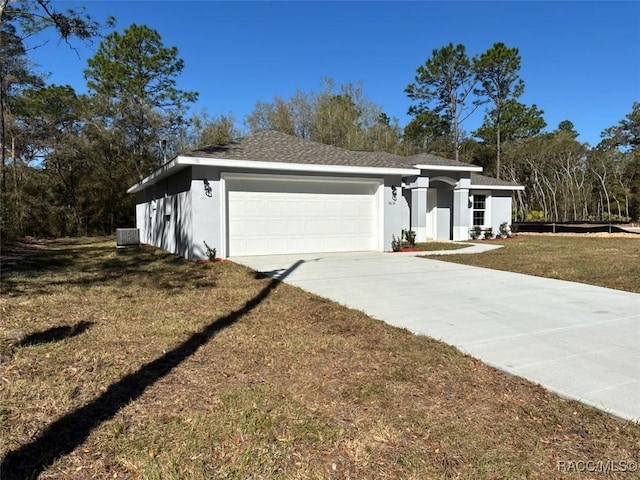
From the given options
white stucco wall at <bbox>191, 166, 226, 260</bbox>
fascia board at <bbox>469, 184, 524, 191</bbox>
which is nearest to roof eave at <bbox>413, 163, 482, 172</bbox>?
fascia board at <bbox>469, 184, 524, 191</bbox>

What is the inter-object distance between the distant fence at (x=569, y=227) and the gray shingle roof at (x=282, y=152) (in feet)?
47.7

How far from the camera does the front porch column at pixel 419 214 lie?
17656 millimetres

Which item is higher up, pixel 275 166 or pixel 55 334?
pixel 275 166

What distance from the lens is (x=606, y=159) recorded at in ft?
127

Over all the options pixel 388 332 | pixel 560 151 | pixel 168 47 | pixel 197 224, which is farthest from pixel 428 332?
pixel 560 151

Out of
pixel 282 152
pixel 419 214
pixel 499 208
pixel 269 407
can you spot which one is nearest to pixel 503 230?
pixel 499 208

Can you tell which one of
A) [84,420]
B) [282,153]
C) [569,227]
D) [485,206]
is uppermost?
[282,153]

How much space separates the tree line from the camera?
23.5m

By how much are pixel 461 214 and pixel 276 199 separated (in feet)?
34.2

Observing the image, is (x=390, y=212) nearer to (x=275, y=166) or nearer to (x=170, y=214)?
(x=275, y=166)

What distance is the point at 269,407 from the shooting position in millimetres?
3037

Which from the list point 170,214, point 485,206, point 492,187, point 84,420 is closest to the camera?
point 84,420

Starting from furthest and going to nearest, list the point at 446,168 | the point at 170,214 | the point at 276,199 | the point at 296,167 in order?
the point at 446,168
the point at 170,214
the point at 276,199
the point at 296,167

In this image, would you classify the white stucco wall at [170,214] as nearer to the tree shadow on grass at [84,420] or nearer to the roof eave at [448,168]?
the tree shadow on grass at [84,420]
